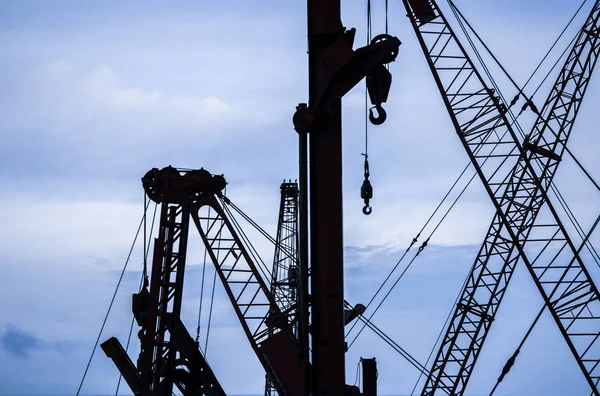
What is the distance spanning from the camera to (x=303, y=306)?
58.6ft

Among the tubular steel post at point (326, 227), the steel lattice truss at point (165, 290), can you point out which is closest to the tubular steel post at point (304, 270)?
the tubular steel post at point (326, 227)

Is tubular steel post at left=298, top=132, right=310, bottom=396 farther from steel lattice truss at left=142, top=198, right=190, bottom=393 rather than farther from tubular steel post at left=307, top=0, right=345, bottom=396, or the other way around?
steel lattice truss at left=142, top=198, right=190, bottom=393

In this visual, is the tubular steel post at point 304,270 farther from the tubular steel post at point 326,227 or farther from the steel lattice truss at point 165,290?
the steel lattice truss at point 165,290

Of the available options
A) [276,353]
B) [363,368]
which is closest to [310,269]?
[363,368]

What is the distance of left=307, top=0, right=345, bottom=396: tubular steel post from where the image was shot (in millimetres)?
17750

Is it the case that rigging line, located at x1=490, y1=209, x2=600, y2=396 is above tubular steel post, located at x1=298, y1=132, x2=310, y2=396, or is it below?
above

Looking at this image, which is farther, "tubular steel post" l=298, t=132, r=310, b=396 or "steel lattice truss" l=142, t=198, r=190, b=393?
"steel lattice truss" l=142, t=198, r=190, b=393

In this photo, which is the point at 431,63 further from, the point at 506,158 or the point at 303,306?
the point at 303,306

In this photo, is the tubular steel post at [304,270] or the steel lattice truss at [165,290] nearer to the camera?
the tubular steel post at [304,270]

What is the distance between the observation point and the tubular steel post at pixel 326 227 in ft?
58.2

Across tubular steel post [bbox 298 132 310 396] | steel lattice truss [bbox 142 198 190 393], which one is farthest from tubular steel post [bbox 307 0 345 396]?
steel lattice truss [bbox 142 198 190 393]

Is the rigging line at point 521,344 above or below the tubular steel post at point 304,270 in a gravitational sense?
above

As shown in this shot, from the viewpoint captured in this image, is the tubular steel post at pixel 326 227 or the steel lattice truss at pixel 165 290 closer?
the tubular steel post at pixel 326 227

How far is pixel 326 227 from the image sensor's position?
59.3ft
